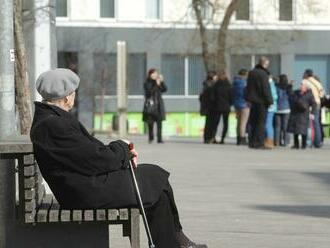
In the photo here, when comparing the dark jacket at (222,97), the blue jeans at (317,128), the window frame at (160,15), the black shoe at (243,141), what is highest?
the window frame at (160,15)

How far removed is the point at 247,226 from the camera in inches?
417

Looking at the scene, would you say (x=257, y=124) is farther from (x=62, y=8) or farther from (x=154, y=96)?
(x=62, y=8)

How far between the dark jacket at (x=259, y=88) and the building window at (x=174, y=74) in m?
26.4

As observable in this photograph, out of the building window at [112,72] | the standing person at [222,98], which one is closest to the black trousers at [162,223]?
the standing person at [222,98]

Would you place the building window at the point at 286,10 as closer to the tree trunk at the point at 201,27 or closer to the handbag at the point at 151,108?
the tree trunk at the point at 201,27

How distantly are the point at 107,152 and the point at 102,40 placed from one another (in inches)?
1616

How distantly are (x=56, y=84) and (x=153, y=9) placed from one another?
4309cm

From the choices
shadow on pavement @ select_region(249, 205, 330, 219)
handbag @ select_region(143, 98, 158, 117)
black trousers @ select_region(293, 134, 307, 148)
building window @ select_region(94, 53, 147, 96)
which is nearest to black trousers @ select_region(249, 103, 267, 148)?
black trousers @ select_region(293, 134, 307, 148)

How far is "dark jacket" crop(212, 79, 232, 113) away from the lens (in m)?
27.2

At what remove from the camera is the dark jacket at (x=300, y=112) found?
82.1ft

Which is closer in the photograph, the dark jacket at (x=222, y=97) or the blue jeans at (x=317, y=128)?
the blue jeans at (x=317, y=128)

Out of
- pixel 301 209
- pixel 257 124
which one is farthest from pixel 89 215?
pixel 257 124

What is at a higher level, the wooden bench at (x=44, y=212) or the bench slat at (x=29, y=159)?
the bench slat at (x=29, y=159)

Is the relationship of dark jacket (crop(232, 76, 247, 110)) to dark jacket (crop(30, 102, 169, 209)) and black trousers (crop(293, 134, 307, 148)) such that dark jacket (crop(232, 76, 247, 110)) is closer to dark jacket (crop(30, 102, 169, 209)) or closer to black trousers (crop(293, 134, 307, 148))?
black trousers (crop(293, 134, 307, 148))
